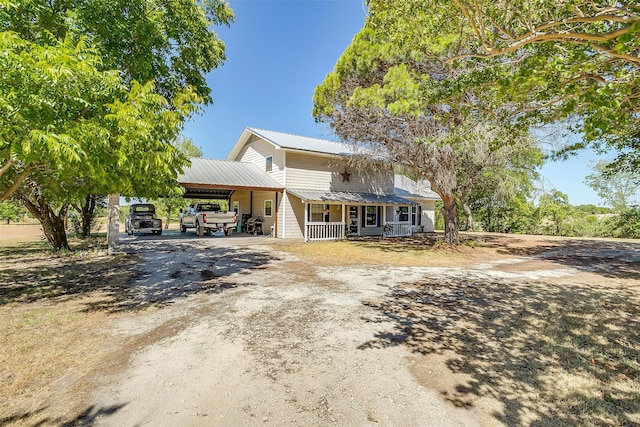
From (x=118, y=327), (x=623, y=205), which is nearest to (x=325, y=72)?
(x=118, y=327)

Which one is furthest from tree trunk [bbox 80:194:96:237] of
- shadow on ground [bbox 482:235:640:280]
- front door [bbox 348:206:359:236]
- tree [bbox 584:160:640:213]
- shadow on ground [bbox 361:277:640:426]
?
tree [bbox 584:160:640:213]

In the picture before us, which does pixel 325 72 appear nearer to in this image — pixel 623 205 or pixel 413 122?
pixel 413 122

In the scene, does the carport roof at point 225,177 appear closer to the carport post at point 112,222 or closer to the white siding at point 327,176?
the white siding at point 327,176

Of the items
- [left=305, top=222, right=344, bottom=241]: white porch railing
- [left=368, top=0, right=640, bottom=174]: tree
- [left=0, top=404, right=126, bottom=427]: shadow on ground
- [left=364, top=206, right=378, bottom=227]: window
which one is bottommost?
[left=0, top=404, right=126, bottom=427]: shadow on ground

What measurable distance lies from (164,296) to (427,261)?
8585 millimetres

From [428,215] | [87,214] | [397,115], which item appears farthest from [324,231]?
[87,214]

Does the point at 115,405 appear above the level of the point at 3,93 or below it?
below

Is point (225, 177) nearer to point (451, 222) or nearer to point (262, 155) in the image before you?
point (262, 155)

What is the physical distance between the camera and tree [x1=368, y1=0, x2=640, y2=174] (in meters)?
3.34

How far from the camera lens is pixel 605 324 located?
4.78 m

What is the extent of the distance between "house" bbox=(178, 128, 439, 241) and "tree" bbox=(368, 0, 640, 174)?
9667mm

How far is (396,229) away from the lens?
20672 mm

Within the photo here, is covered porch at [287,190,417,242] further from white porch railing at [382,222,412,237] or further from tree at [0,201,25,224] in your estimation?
tree at [0,201,25,224]

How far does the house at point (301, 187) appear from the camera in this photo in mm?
16719
